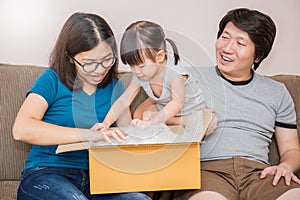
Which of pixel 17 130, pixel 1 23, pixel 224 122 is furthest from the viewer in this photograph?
pixel 1 23

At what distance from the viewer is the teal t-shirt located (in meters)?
1.69

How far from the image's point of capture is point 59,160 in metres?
1.70

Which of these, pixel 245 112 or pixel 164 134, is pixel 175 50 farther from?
pixel 245 112

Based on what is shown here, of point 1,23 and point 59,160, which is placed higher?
point 1,23

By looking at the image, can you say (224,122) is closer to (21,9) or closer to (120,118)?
(120,118)

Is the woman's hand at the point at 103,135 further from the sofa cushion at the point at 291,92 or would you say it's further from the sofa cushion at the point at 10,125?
the sofa cushion at the point at 291,92

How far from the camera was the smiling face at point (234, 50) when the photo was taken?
1871 millimetres

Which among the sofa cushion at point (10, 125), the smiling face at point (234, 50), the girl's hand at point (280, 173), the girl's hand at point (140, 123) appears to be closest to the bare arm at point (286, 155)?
the girl's hand at point (280, 173)

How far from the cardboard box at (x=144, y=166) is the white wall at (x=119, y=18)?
0.81 meters

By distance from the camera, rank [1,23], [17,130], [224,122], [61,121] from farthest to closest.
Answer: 1. [1,23]
2. [224,122]
3. [61,121]
4. [17,130]

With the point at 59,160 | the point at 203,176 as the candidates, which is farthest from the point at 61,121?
the point at 203,176

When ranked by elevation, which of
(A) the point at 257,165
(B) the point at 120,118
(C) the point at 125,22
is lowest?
(A) the point at 257,165

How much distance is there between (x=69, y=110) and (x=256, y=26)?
2.27 feet

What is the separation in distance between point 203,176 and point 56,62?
0.59 m
